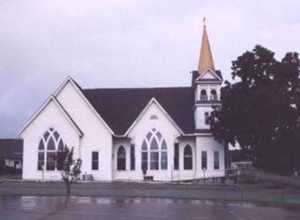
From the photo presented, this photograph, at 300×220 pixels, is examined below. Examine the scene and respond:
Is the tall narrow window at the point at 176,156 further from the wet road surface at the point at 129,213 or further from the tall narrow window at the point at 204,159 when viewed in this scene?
the wet road surface at the point at 129,213

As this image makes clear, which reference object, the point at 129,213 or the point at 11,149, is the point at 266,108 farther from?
the point at 11,149

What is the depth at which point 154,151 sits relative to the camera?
4972 cm

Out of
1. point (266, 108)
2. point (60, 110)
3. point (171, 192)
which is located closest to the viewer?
point (171, 192)

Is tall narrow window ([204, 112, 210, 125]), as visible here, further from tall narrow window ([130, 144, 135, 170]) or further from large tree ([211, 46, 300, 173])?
tall narrow window ([130, 144, 135, 170])

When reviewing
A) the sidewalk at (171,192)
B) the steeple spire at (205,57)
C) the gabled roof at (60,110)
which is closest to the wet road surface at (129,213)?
the sidewalk at (171,192)

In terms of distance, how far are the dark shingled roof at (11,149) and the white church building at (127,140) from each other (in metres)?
34.7

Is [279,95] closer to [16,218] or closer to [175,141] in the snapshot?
[175,141]

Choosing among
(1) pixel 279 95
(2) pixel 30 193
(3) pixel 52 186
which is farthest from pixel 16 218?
(1) pixel 279 95

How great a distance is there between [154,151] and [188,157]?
3223 millimetres

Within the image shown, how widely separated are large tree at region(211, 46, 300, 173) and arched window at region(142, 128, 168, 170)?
804 centimetres

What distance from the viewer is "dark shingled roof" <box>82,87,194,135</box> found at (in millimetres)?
51219

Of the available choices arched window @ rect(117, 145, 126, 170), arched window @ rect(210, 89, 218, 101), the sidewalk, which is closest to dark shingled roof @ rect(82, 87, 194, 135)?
arched window @ rect(117, 145, 126, 170)

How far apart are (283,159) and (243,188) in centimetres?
457

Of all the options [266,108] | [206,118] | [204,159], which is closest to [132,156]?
[204,159]
